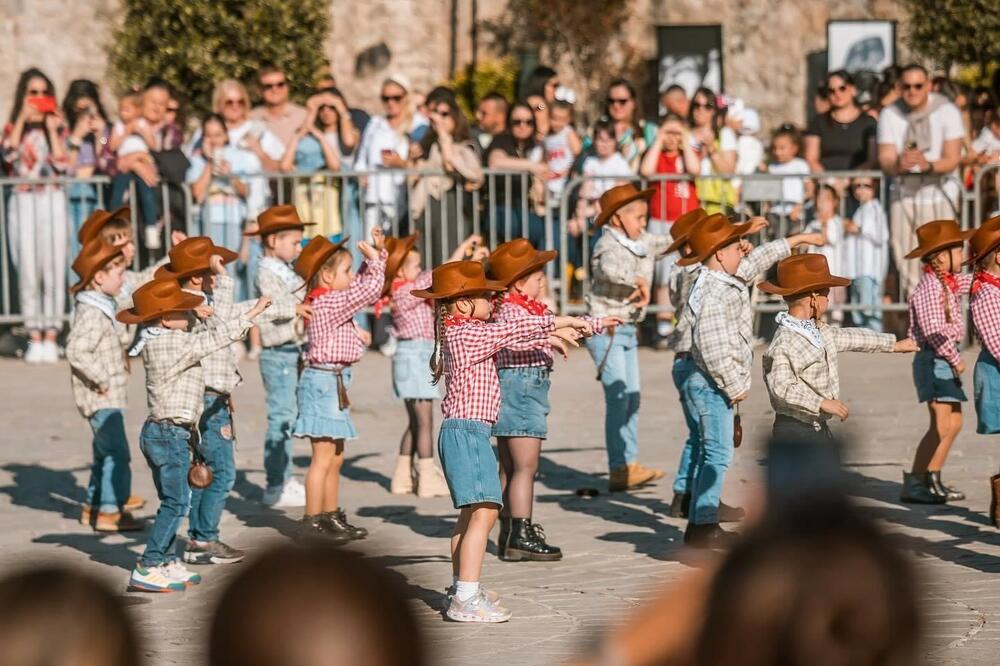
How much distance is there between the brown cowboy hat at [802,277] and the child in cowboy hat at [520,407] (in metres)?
0.76

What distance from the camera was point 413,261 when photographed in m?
10.1

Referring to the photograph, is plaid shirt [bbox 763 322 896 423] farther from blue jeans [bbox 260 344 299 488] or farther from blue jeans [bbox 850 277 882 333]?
blue jeans [bbox 850 277 882 333]

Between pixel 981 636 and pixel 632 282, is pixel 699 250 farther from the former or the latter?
pixel 981 636

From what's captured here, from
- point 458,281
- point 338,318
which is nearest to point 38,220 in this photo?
point 338,318

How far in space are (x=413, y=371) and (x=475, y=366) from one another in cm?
247

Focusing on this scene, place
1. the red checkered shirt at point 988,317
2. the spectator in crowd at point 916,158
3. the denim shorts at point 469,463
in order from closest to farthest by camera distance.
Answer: the denim shorts at point 469,463
the red checkered shirt at point 988,317
the spectator in crowd at point 916,158

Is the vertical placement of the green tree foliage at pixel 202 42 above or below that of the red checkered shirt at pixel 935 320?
above

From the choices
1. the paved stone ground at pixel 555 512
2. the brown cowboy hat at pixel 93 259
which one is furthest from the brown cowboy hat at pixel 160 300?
the paved stone ground at pixel 555 512

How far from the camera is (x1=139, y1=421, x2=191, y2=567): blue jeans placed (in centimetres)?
788

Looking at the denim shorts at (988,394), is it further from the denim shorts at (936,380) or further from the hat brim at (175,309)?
the hat brim at (175,309)

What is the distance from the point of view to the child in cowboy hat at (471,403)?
718cm

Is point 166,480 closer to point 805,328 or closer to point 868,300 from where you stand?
point 805,328

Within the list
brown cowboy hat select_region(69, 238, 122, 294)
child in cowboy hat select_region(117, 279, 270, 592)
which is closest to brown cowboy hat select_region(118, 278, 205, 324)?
child in cowboy hat select_region(117, 279, 270, 592)

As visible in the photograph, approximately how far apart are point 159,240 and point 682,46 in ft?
32.4
